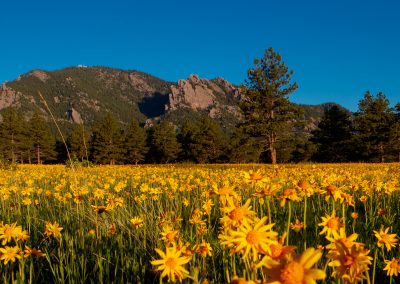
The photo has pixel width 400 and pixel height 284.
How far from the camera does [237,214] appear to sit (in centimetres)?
146

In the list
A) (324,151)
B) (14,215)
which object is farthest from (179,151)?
(14,215)

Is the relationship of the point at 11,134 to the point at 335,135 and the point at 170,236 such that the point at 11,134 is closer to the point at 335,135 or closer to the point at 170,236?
the point at 335,135

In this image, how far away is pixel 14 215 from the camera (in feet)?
14.3

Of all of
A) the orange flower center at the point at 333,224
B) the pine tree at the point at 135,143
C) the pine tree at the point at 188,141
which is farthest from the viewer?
the pine tree at the point at 135,143

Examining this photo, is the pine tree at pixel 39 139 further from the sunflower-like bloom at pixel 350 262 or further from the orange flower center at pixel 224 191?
the sunflower-like bloom at pixel 350 262

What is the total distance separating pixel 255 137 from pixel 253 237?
→ 112 ft

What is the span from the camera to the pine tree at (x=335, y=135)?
152ft

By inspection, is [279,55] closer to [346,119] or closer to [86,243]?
[346,119]

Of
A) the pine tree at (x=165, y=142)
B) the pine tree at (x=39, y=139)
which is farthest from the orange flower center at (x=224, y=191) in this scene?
the pine tree at (x=39, y=139)

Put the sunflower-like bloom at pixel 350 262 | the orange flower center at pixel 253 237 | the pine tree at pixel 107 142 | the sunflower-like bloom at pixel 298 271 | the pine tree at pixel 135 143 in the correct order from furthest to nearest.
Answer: the pine tree at pixel 135 143 < the pine tree at pixel 107 142 < the orange flower center at pixel 253 237 < the sunflower-like bloom at pixel 350 262 < the sunflower-like bloom at pixel 298 271

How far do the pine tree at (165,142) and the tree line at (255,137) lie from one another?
168 mm

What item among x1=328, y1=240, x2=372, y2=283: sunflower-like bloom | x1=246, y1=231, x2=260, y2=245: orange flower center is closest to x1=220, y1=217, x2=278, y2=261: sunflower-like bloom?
x1=246, y1=231, x2=260, y2=245: orange flower center

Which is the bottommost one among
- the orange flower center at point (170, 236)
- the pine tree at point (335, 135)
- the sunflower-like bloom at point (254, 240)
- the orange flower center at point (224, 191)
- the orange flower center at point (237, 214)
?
the orange flower center at point (170, 236)

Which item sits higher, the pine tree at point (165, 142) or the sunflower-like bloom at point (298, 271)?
the pine tree at point (165, 142)
